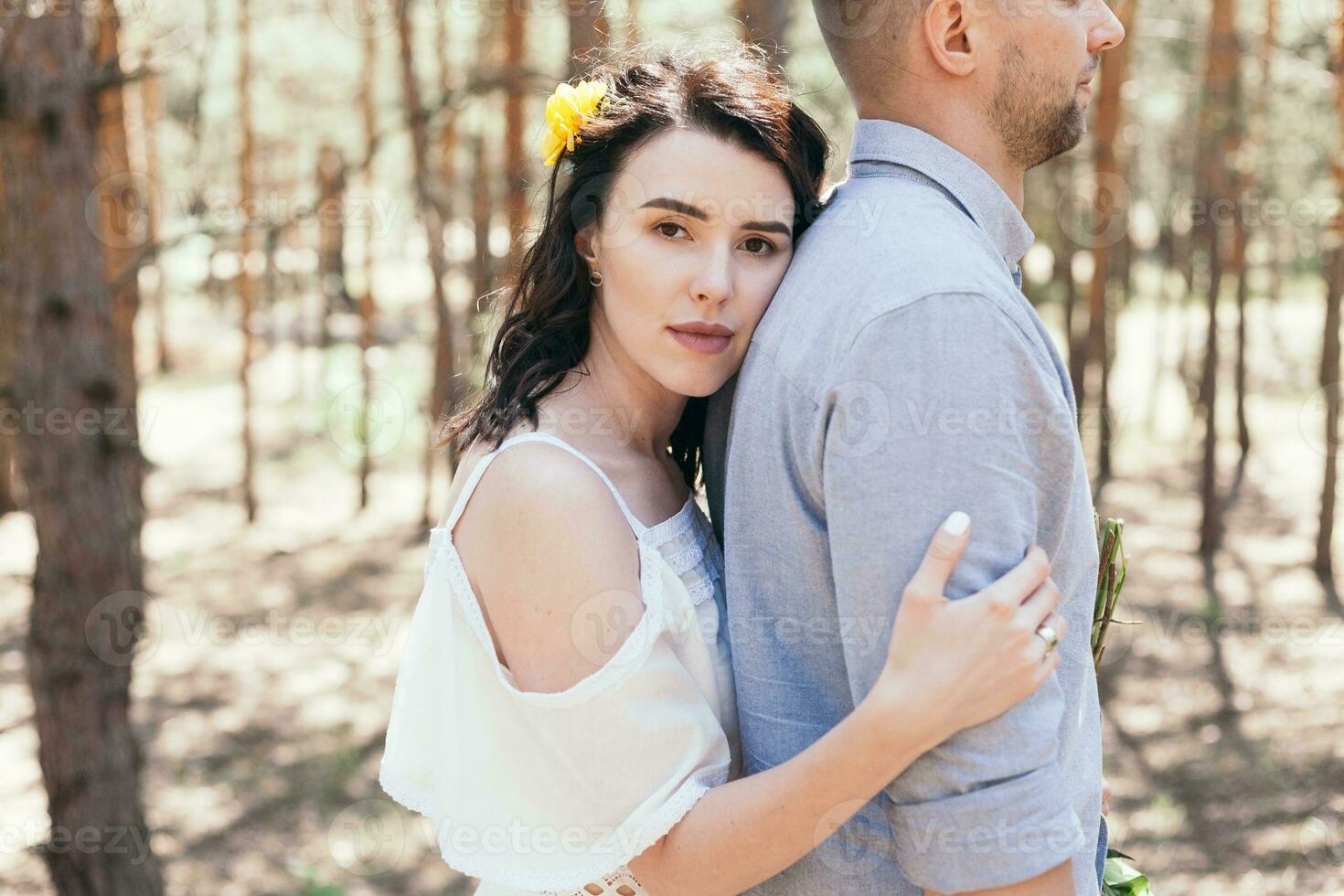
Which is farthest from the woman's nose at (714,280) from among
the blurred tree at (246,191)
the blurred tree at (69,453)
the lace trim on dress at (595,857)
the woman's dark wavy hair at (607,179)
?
the blurred tree at (246,191)

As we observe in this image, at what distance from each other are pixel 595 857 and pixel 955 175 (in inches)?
38.4

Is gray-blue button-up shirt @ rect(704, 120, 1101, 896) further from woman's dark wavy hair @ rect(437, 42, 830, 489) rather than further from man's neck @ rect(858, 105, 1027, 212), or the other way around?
woman's dark wavy hair @ rect(437, 42, 830, 489)

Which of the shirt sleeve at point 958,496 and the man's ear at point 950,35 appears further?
the man's ear at point 950,35

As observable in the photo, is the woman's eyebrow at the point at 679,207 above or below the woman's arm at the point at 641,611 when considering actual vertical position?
above

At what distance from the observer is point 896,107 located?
1.59 metres

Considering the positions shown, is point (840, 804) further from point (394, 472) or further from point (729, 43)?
point (394, 472)

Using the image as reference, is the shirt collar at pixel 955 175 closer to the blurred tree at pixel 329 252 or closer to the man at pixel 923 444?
the man at pixel 923 444

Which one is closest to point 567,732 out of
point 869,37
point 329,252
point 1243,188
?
point 869,37

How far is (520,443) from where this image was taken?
1.56 m

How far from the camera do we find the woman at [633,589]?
130 cm

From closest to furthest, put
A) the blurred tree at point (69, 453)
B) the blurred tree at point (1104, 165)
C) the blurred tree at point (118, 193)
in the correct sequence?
the blurred tree at point (69, 453), the blurred tree at point (118, 193), the blurred tree at point (1104, 165)

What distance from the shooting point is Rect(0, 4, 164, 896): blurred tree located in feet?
11.2

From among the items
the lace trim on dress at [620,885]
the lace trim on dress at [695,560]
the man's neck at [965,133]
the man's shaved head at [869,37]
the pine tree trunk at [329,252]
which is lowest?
the pine tree trunk at [329,252]

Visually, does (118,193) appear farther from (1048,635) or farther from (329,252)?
(1048,635)
